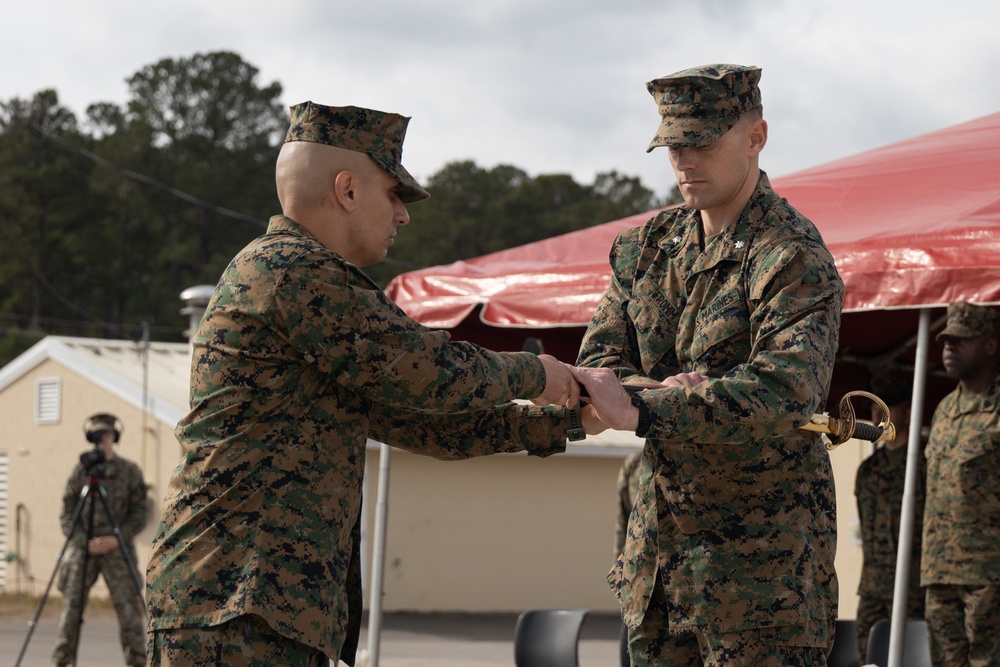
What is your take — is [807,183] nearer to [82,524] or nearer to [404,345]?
[404,345]

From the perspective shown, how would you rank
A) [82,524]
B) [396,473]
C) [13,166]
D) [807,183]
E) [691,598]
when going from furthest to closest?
[13,166]
[396,473]
[82,524]
[807,183]
[691,598]

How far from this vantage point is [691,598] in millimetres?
3457

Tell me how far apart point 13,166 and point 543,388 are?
4817 centimetres

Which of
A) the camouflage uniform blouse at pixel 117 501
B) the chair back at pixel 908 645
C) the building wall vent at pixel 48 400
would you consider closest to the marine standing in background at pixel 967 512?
the chair back at pixel 908 645

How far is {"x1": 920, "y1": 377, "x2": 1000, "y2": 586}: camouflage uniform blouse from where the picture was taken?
6.84m

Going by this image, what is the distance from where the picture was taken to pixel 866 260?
580 cm

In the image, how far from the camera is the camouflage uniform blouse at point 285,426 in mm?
3104

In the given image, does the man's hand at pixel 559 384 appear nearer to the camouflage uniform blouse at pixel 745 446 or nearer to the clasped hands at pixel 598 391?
the clasped hands at pixel 598 391

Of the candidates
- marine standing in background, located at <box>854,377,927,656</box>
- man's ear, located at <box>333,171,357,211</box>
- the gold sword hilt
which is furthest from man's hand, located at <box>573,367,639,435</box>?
marine standing in background, located at <box>854,377,927,656</box>

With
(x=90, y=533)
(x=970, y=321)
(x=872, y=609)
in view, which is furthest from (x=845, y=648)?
(x=90, y=533)

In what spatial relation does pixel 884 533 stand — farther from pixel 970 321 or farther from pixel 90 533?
pixel 90 533

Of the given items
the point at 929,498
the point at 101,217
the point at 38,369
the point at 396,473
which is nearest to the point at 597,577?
the point at 396,473

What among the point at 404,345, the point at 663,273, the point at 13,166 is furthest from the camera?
the point at 13,166

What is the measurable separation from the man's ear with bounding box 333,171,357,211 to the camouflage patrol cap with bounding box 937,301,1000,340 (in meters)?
4.04
